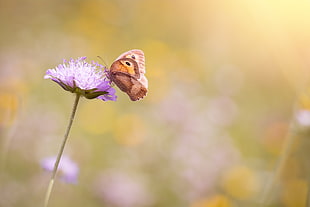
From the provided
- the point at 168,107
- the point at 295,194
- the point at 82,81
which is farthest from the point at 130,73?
the point at 168,107

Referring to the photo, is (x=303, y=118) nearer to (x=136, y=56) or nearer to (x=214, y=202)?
(x=214, y=202)

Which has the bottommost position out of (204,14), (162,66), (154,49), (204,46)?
(162,66)

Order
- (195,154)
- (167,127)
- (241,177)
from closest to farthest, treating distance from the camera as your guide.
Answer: (241,177), (195,154), (167,127)

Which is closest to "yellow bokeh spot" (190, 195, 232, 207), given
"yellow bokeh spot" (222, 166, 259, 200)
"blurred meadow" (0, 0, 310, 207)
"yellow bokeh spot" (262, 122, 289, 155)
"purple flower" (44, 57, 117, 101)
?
"blurred meadow" (0, 0, 310, 207)

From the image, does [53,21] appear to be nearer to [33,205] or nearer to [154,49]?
[154,49]

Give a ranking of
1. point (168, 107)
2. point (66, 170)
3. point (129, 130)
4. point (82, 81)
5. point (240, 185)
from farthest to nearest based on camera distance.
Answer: point (168, 107) → point (129, 130) → point (240, 185) → point (66, 170) → point (82, 81)

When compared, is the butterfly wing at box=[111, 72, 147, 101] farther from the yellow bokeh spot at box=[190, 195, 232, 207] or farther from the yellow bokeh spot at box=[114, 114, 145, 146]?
the yellow bokeh spot at box=[114, 114, 145, 146]

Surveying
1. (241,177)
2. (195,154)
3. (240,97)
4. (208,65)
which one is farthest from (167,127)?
(208,65)
